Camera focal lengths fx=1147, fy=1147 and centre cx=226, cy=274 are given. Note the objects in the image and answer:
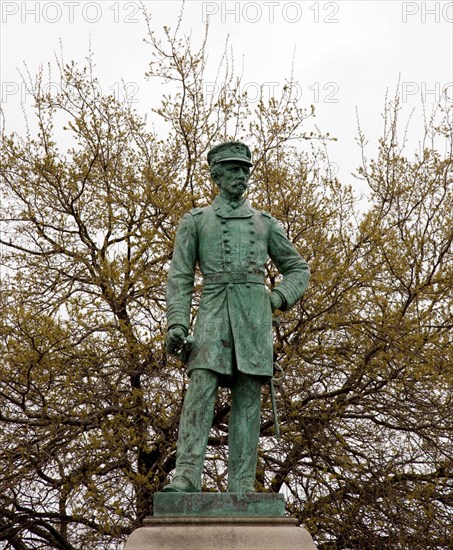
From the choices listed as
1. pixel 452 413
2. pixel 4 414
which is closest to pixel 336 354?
pixel 452 413

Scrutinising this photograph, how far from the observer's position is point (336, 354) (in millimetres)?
14609

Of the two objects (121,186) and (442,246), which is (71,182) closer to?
(121,186)

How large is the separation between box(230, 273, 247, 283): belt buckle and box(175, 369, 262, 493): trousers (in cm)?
58

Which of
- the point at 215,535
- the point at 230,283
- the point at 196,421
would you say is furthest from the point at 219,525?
the point at 230,283

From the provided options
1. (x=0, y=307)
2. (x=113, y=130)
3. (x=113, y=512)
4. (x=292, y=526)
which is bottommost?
(x=292, y=526)

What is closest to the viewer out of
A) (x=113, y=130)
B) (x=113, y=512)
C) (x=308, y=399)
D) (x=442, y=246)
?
(x=113, y=512)

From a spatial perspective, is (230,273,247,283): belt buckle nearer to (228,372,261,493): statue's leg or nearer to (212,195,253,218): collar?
(212,195,253,218): collar

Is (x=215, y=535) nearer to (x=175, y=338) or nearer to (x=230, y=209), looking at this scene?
(x=175, y=338)

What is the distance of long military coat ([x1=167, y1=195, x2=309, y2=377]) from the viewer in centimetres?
719

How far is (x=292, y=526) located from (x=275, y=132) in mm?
10143

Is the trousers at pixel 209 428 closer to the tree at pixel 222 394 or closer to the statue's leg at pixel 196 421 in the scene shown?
the statue's leg at pixel 196 421

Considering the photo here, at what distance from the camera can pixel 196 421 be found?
279 inches

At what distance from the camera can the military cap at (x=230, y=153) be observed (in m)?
7.54

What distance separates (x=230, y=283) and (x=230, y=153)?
88 centimetres
